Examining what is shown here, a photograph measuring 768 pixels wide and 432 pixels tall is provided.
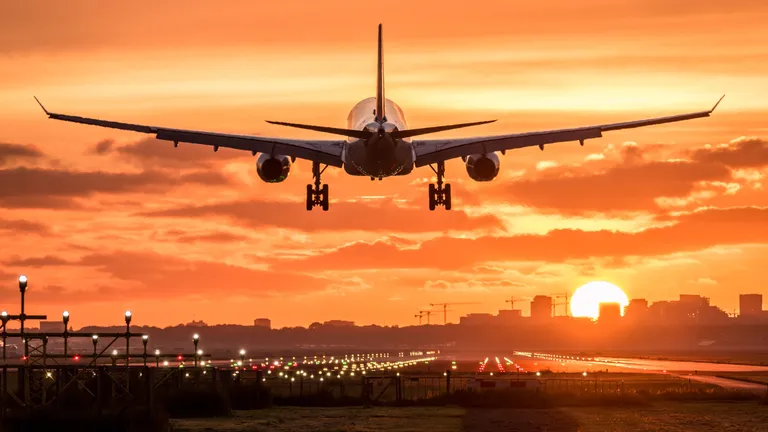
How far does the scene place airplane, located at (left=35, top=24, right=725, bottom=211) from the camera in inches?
2574

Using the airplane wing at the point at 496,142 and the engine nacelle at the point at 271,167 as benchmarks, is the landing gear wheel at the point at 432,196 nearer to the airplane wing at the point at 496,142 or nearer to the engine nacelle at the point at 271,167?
the airplane wing at the point at 496,142

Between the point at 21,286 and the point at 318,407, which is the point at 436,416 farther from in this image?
the point at 21,286

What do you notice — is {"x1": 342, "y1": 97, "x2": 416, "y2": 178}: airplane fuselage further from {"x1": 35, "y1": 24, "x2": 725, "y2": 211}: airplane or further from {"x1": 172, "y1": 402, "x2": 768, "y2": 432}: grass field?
{"x1": 172, "y1": 402, "x2": 768, "y2": 432}: grass field

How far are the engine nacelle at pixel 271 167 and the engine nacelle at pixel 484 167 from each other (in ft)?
36.4

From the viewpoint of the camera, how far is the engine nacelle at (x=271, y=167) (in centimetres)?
7244

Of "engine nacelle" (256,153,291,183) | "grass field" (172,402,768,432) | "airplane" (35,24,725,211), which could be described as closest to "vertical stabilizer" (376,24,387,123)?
"airplane" (35,24,725,211)

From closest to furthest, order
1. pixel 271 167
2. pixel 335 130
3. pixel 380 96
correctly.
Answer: pixel 335 130, pixel 380 96, pixel 271 167

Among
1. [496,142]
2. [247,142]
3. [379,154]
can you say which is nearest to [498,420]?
[496,142]

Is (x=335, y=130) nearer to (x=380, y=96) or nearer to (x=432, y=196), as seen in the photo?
(x=380, y=96)

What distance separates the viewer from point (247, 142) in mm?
70625

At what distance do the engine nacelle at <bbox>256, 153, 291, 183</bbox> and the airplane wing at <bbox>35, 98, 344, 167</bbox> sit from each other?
1.80ft

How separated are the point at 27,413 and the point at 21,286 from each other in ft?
21.9

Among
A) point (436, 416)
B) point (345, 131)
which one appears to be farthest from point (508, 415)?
point (345, 131)

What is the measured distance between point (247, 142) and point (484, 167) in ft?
45.8
